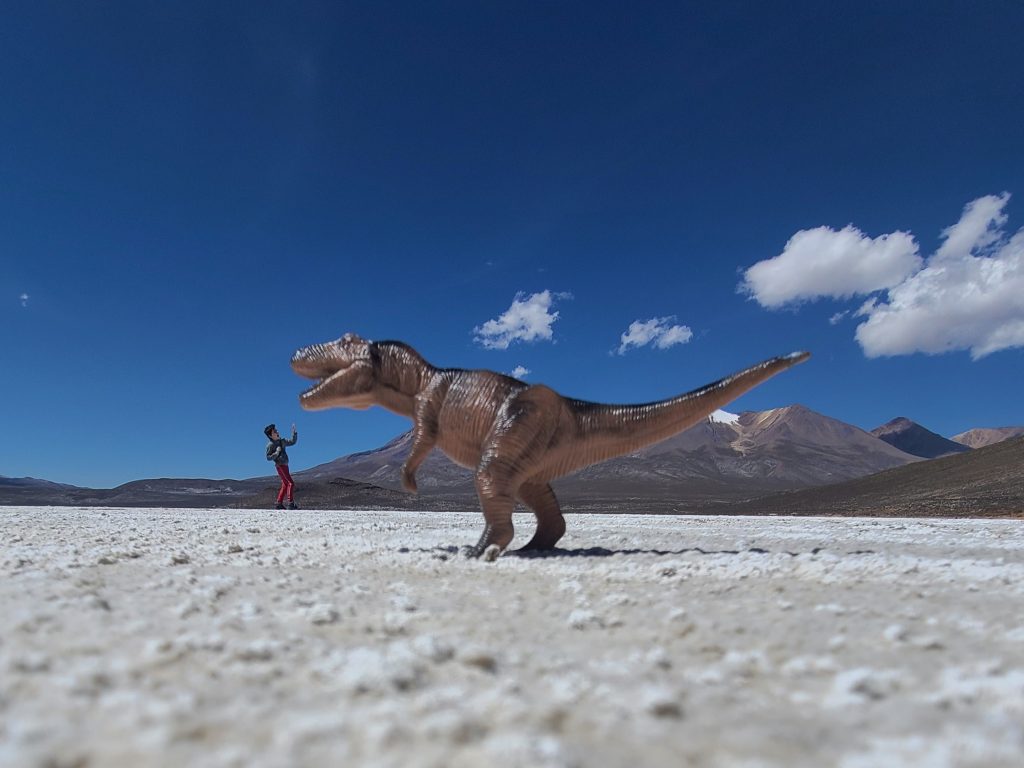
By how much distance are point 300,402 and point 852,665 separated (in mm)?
3795

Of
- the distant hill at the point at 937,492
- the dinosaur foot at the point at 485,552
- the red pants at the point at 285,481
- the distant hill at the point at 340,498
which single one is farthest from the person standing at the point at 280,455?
the distant hill at the point at 937,492

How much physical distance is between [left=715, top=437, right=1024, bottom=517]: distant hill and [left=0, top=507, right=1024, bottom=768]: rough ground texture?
360 inches

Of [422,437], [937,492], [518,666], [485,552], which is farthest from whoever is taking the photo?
[937,492]

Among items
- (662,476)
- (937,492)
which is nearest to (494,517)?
(937,492)

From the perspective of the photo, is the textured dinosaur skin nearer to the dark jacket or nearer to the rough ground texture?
the rough ground texture

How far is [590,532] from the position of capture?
530 centimetres

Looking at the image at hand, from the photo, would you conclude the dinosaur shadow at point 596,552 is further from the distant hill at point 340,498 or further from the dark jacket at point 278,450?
the distant hill at point 340,498

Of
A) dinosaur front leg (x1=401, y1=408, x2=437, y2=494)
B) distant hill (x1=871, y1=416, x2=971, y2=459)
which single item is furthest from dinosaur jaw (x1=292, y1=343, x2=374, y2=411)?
distant hill (x1=871, y1=416, x2=971, y2=459)

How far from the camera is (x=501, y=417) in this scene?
3541 millimetres

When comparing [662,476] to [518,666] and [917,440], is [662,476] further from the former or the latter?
[917,440]

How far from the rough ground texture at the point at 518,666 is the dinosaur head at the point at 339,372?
5.38 ft

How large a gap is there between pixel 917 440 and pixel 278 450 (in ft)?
293

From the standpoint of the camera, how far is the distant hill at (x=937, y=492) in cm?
1016

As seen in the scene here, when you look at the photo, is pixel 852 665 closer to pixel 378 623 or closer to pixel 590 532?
pixel 378 623
